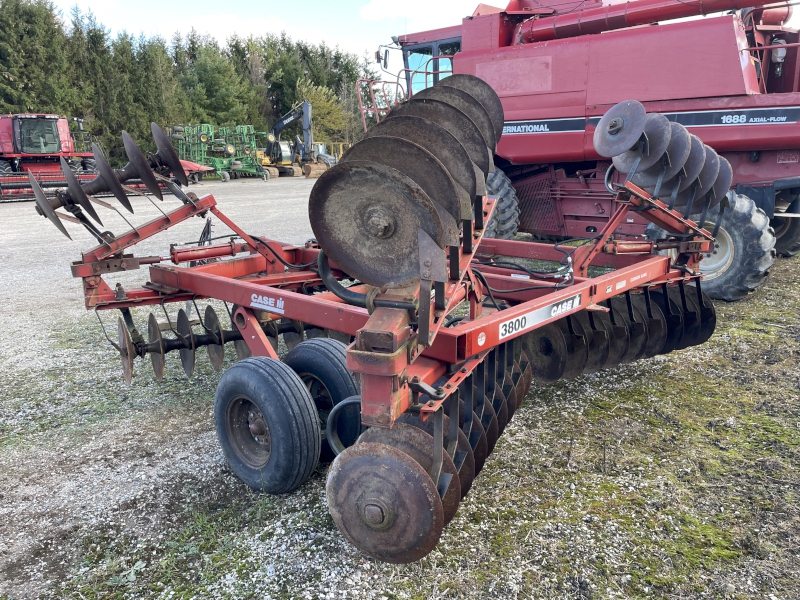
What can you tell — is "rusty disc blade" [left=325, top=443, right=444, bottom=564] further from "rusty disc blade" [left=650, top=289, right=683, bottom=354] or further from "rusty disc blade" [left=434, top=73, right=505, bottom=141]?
"rusty disc blade" [left=650, top=289, right=683, bottom=354]

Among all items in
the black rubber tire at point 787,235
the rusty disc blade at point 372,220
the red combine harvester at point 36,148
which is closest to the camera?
the rusty disc blade at point 372,220

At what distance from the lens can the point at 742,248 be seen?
17.1ft

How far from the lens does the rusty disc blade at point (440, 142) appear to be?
2.27 meters

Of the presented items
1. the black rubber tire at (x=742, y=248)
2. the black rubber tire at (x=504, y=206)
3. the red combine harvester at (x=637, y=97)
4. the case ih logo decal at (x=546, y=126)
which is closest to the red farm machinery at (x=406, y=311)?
the red combine harvester at (x=637, y=97)

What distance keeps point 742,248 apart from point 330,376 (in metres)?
4.13

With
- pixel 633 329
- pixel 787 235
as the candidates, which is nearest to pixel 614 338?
pixel 633 329

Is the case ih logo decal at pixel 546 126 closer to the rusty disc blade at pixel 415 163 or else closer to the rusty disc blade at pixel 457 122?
the rusty disc blade at pixel 457 122

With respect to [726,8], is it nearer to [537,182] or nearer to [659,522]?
[537,182]

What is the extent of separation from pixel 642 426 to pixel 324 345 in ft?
5.67

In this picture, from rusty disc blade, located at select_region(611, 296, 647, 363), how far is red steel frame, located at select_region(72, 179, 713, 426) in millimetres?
247

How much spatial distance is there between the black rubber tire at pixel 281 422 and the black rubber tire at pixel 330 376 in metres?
0.16

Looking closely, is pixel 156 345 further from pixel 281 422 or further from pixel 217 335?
pixel 281 422

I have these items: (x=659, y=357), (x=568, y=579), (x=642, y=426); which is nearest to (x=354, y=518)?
(x=568, y=579)

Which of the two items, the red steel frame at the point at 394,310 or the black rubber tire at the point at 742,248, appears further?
the black rubber tire at the point at 742,248
